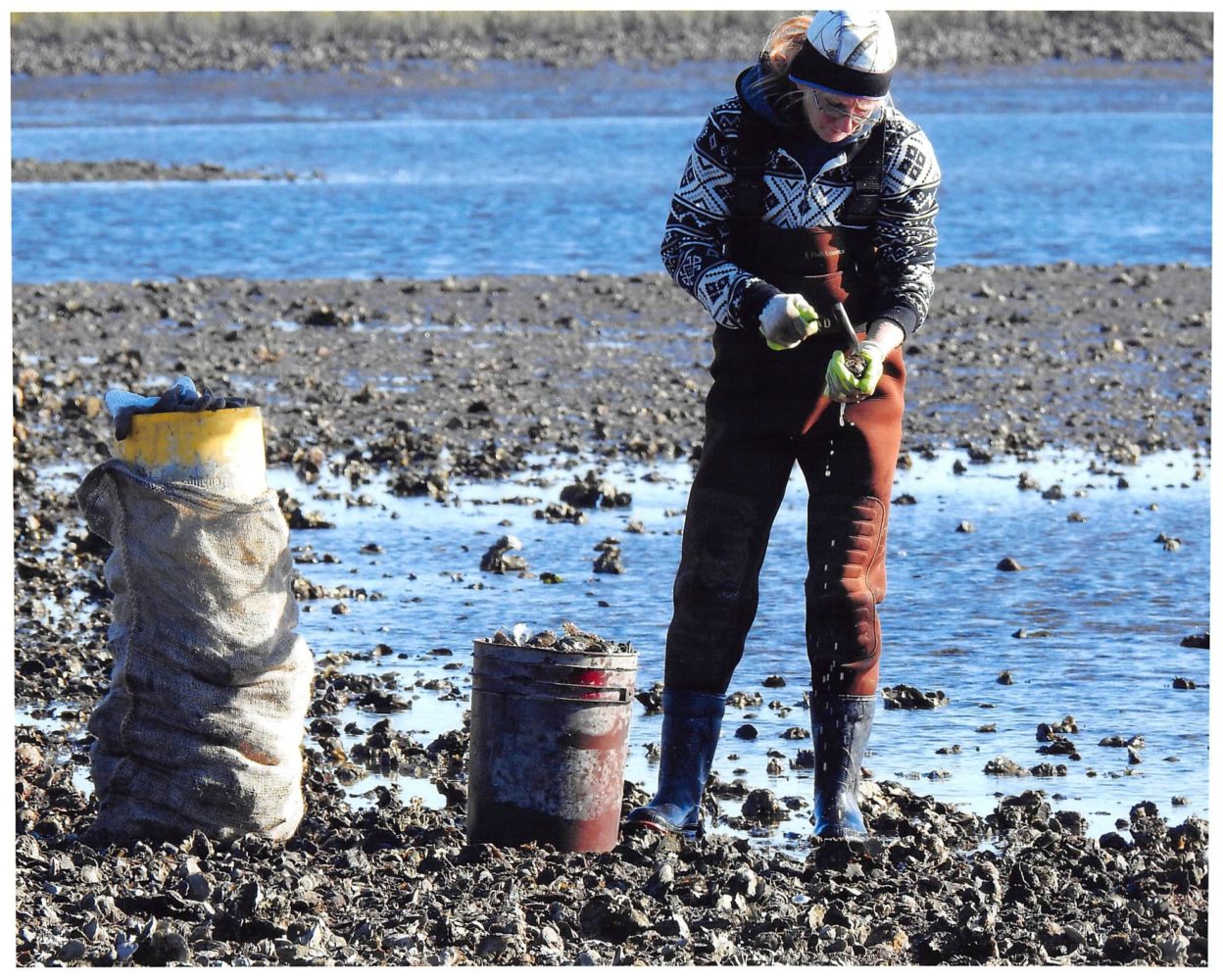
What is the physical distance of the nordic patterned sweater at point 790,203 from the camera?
17.8 ft

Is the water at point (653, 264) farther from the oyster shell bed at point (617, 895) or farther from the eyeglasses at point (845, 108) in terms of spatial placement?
the eyeglasses at point (845, 108)

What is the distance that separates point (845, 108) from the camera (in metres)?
5.33

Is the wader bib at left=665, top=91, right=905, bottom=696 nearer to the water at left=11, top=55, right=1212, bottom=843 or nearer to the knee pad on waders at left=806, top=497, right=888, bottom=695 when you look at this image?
the knee pad on waders at left=806, top=497, right=888, bottom=695

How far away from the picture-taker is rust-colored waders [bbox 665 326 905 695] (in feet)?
18.2

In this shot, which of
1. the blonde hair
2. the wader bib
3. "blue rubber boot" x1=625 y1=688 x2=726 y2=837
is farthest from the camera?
"blue rubber boot" x1=625 y1=688 x2=726 y2=837

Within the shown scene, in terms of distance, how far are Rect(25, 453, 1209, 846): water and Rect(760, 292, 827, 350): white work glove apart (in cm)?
145

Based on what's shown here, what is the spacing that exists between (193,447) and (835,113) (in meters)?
1.86

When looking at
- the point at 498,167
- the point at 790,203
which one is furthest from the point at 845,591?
the point at 498,167

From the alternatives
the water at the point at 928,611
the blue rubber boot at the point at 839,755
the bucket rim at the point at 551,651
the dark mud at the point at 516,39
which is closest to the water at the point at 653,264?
the water at the point at 928,611

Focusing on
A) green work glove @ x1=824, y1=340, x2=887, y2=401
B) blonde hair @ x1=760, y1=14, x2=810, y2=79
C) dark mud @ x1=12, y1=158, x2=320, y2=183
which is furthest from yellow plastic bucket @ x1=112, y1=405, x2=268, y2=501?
dark mud @ x1=12, y1=158, x2=320, y2=183

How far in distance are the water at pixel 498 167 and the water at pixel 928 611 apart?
10.8m

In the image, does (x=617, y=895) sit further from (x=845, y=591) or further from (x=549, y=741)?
(x=845, y=591)
